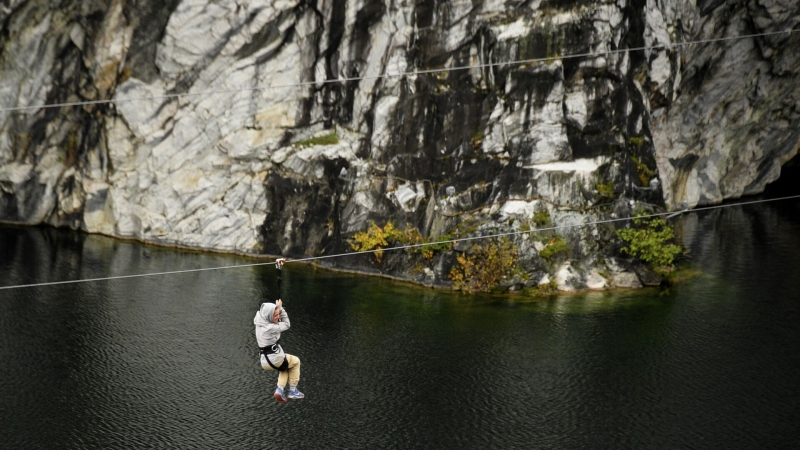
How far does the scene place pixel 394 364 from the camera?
2928cm

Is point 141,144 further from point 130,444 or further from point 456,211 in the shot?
point 130,444

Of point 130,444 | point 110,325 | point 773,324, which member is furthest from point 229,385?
point 773,324

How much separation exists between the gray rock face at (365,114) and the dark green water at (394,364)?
3579 mm

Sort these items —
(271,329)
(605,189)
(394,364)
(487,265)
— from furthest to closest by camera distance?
1. (605,189)
2. (487,265)
3. (394,364)
4. (271,329)

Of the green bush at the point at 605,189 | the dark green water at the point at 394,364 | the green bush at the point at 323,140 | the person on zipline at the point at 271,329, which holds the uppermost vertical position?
the green bush at the point at 323,140

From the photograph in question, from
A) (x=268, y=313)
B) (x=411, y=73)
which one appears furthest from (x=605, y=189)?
(x=268, y=313)

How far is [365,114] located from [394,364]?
15450mm

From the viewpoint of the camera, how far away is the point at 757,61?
47406 mm

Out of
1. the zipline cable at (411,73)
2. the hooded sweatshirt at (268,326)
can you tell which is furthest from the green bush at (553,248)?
the hooded sweatshirt at (268,326)

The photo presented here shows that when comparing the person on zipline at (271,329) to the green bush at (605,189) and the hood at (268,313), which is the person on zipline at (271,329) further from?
the green bush at (605,189)

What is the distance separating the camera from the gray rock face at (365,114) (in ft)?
122

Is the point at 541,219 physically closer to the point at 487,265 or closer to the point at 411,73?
the point at 487,265

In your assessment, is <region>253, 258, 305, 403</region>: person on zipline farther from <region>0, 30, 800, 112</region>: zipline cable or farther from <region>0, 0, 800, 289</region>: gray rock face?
<region>0, 30, 800, 112</region>: zipline cable

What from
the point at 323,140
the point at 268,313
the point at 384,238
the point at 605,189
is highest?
the point at 323,140
